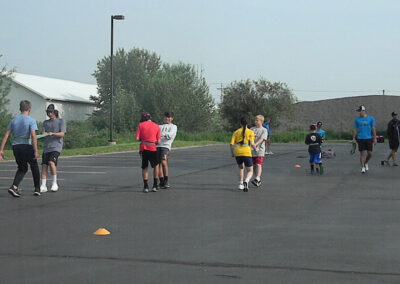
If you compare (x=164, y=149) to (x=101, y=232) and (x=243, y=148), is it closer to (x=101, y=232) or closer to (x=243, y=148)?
(x=243, y=148)

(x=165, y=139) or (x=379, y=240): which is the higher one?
(x=165, y=139)

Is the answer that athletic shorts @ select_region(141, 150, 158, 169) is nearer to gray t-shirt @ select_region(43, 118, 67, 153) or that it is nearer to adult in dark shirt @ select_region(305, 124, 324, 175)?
Answer: gray t-shirt @ select_region(43, 118, 67, 153)

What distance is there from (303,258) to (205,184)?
8055 mm

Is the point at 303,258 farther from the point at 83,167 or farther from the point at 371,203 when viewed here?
the point at 83,167

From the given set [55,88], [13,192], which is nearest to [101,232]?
[13,192]

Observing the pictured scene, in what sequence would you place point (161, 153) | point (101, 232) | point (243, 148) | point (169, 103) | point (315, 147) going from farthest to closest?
point (169, 103) < point (315, 147) < point (161, 153) < point (243, 148) < point (101, 232)

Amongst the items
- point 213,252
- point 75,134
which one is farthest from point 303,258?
point 75,134

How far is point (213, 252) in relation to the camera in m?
7.00

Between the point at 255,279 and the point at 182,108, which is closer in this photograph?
the point at 255,279

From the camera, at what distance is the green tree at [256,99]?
204 feet

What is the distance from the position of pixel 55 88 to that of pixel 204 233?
208 ft

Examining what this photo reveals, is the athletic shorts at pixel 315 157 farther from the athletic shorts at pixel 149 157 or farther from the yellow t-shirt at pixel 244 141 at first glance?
the athletic shorts at pixel 149 157

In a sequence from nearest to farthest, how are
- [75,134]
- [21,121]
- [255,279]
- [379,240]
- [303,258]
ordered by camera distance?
[255,279], [303,258], [379,240], [21,121], [75,134]

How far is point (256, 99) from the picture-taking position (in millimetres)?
62312
